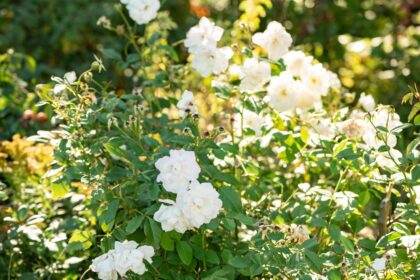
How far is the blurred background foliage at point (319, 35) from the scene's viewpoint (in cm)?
429

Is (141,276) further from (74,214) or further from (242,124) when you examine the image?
(74,214)

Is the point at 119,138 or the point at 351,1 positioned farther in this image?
the point at 351,1

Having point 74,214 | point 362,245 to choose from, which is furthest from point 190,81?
point 362,245

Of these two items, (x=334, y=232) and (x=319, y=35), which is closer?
(x=334, y=232)

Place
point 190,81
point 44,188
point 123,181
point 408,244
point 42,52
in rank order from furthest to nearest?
1. point 42,52
2. point 190,81
3. point 44,188
4. point 123,181
5. point 408,244

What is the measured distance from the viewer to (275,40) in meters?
2.20

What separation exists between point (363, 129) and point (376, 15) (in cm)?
275

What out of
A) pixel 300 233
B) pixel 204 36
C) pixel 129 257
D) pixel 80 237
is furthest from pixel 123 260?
pixel 204 36

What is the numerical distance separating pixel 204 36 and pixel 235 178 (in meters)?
0.40

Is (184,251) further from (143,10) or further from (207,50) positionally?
(143,10)

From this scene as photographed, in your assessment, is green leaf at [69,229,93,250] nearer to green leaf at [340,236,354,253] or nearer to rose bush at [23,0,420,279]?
rose bush at [23,0,420,279]

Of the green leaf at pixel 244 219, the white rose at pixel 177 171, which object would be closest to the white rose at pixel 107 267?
the white rose at pixel 177 171

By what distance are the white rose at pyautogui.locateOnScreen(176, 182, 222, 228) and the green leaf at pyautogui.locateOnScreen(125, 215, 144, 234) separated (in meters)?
0.15

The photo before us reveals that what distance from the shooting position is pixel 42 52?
176 inches
